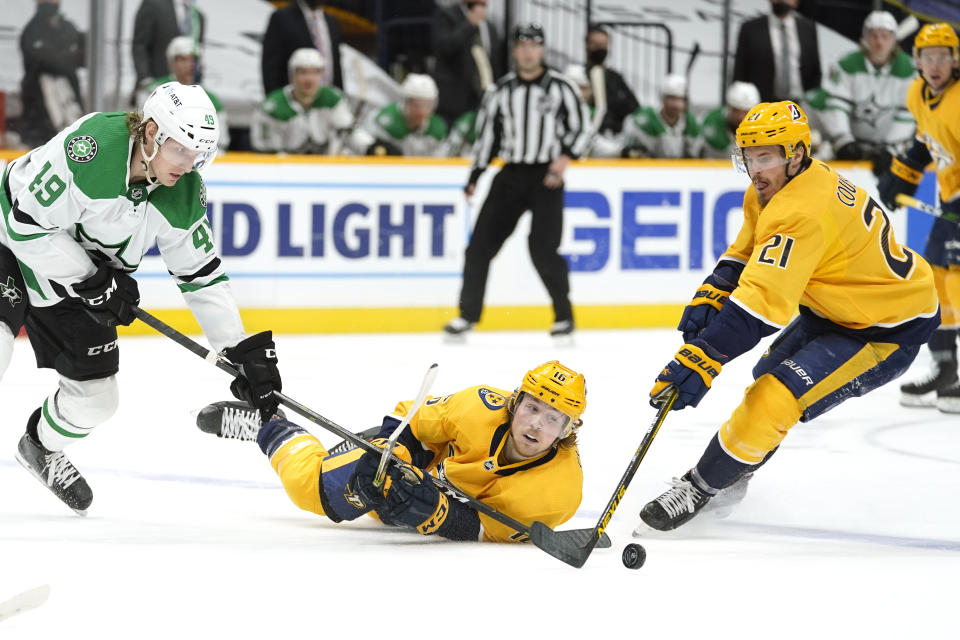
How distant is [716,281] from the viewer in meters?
3.48

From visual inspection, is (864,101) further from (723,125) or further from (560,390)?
(560,390)

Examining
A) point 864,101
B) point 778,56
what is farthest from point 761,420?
point 864,101

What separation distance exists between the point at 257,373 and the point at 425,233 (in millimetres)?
4257

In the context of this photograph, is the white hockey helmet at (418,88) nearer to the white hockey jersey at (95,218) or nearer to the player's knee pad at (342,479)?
the white hockey jersey at (95,218)

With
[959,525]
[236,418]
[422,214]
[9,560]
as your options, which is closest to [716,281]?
[959,525]

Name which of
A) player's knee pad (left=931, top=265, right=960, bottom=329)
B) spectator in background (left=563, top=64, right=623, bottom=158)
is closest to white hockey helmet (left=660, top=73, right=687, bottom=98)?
spectator in background (left=563, top=64, right=623, bottom=158)

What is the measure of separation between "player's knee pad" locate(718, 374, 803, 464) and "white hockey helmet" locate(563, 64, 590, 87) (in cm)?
499

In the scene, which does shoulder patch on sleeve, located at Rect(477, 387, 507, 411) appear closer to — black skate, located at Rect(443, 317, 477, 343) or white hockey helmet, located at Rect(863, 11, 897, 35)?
black skate, located at Rect(443, 317, 477, 343)

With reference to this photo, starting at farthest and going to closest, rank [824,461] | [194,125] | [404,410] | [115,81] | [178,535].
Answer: [115,81] → [824,461] → [404,410] → [178,535] → [194,125]

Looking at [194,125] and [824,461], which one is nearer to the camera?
[194,125]

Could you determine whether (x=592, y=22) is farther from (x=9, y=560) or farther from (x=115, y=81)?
(x=9, y=560)

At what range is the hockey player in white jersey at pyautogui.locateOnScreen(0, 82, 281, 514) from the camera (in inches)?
114

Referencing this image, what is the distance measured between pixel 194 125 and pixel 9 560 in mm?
985

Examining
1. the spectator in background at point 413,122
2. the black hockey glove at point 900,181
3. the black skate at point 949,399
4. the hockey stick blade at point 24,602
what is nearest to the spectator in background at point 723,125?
the spectator in background at point 413,122
